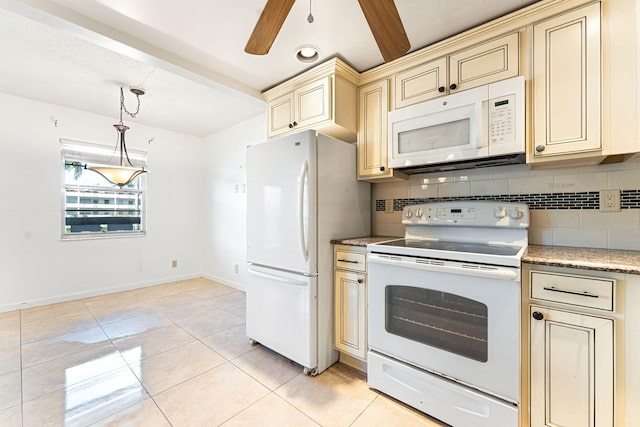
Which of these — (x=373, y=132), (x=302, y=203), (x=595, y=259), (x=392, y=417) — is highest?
(x=373, y=132)

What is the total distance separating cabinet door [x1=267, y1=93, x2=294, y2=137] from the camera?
2.52 metres

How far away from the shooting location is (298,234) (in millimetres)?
1989

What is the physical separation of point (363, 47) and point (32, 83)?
11.3 feet

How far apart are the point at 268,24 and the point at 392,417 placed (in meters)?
2.18

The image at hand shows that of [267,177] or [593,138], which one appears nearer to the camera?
[593,138]

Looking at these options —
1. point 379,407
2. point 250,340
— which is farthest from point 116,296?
point 379,407

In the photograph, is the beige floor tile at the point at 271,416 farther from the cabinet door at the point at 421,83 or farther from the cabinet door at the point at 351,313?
the cabinet door at the point at 421,83

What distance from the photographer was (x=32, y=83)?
9.48 ft

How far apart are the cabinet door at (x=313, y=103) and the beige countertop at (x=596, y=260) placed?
1646mm

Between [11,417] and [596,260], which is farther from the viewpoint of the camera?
[11,417]

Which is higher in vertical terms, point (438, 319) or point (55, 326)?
point (438, 319)

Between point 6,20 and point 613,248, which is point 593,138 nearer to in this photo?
point 613,248

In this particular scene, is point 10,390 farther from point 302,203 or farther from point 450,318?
point 450,318

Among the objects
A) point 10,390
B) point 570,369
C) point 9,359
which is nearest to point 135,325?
point 9,359
